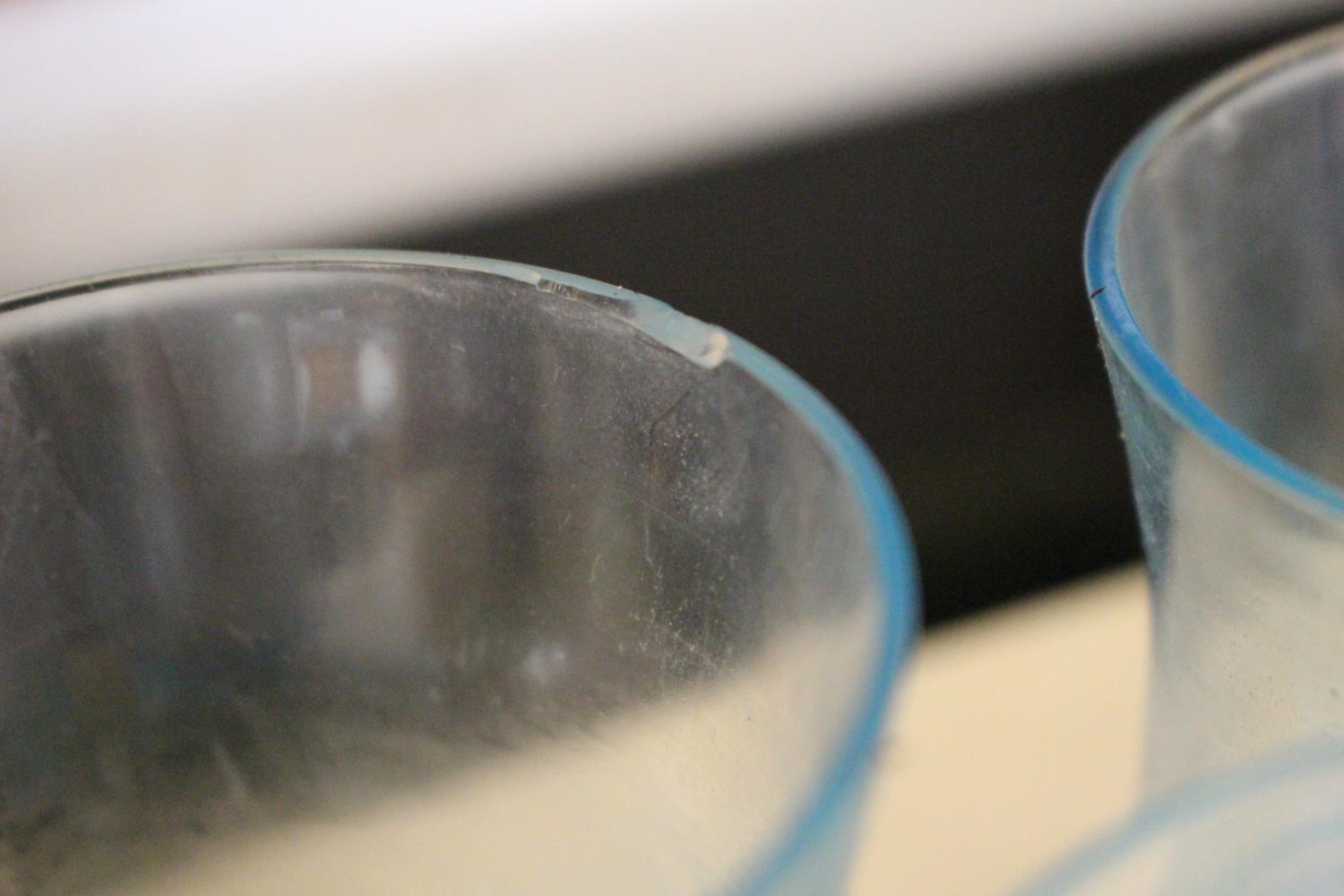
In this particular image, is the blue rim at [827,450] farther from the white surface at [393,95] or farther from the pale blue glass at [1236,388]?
the white surface at [393,95]

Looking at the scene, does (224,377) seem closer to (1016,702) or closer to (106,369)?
(106,369)

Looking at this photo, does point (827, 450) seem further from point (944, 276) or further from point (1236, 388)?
point (944, 276)

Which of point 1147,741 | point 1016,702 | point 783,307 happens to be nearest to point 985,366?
point 783,307

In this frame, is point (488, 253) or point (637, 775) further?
point (488, 253)

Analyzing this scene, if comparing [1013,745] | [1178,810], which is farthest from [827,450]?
[1013,745]

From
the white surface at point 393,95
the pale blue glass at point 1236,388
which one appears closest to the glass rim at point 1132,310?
the pale blue glass at point 1236,388

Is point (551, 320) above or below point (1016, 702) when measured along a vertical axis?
above
